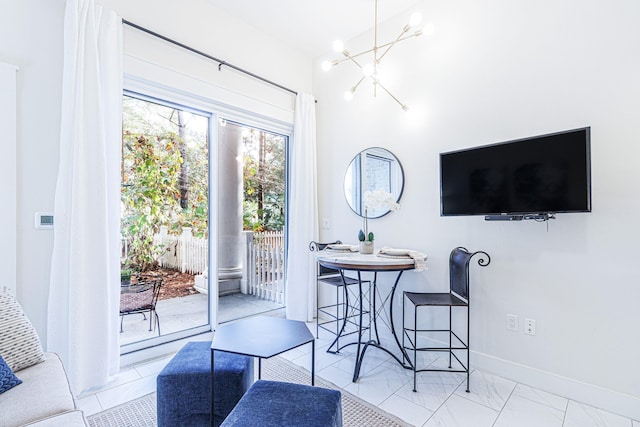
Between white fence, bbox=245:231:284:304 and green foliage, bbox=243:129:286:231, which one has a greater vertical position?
green foliage, bbox=243:129:286:231

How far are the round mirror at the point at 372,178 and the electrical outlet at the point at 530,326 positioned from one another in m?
1.34

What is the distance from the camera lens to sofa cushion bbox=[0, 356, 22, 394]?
120 cm

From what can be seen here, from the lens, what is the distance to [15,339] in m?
1.38

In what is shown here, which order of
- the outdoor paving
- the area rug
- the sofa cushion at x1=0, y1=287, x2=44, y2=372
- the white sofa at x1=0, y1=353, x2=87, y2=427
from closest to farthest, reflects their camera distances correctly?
the white sofa at x1=0, y1=353, x2=87, y2=427 < the sofa cushion at x1=0, y1=287, x2=44, y2=372 < the area rug < the outdoor paving

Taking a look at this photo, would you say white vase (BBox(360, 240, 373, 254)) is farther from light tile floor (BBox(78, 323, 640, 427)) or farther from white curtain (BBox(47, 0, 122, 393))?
white curtain (BBox(47, 0, 122, 393))

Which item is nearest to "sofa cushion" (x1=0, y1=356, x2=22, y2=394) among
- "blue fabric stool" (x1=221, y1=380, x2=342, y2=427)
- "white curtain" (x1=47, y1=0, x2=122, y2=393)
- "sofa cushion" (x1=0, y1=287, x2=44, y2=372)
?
"sofa cushion" (x1=0, y1=287, x2=44, y2=372)

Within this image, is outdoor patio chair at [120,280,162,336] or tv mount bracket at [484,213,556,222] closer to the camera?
tv mount bracket at [484,213,556,222]

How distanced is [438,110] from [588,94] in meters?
0.97

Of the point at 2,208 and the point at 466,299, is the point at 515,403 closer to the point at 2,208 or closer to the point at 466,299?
the point at 466,299

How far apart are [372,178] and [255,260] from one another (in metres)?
1.56

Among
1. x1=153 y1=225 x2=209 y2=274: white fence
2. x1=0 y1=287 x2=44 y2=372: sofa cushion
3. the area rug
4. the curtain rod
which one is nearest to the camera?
x1=0 y1=287 x2=44 y2=372: sofa cushion

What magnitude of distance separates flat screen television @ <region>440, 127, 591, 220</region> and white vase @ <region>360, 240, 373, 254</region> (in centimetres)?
63

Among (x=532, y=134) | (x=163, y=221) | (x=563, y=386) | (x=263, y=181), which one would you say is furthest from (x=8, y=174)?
(x=563, y=386)

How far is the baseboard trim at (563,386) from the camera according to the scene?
5.86 ft
